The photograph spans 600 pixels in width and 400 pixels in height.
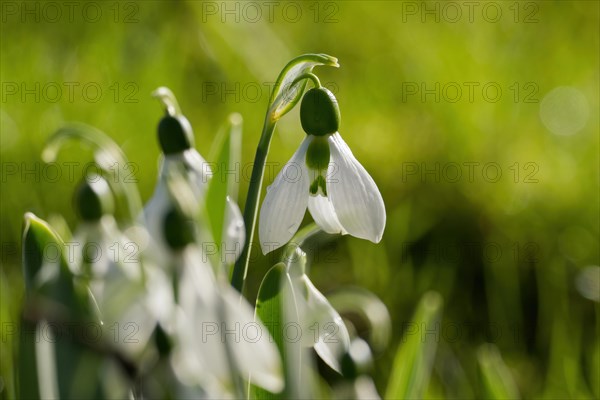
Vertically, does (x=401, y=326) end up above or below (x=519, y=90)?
below

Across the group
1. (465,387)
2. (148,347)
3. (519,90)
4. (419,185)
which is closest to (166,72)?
(419,185)

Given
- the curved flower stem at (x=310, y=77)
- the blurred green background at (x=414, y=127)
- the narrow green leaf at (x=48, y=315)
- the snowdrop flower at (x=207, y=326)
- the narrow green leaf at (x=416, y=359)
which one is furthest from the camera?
the blurred green background at (x=414, y=127)

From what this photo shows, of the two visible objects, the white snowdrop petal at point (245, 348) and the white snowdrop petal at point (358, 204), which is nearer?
the white snowdrop petal at point (245, 348)

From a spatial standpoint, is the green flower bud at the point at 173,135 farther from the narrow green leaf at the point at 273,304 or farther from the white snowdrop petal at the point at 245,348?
the white snowdrop petal at the point at 245,348

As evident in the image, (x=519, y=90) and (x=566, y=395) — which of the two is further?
(x=519, y=90)

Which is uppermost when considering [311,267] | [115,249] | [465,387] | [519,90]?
[519,90]

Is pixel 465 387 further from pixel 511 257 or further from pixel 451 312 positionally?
pixel 511 257

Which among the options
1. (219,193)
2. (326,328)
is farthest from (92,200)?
(326,328)

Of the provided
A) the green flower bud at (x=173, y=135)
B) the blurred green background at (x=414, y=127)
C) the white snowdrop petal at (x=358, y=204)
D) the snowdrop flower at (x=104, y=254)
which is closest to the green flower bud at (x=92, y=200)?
the snowdrop flower at (x=104, y=254)
